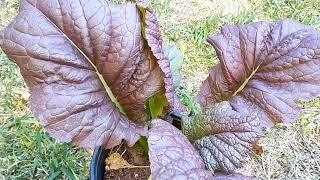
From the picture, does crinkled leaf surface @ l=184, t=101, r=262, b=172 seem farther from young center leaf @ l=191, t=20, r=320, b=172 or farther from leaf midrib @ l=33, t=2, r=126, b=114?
leaf midrib @ l=33, t=2, r=126, b=114

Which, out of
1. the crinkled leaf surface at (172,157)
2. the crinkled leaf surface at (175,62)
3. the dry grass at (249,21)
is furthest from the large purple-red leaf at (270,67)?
the dry grass at (249,21)

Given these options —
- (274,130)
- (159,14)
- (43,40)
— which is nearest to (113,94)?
(43,40)

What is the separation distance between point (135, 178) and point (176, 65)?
31cm

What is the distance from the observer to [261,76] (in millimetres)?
1067

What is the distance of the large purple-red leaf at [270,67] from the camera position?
1.02 metres

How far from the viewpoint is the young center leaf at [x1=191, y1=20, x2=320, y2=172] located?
959 millimetres

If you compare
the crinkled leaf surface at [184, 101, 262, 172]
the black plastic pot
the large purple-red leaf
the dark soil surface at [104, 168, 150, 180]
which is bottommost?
the dark soil surface at [104, 168, 150, 180]

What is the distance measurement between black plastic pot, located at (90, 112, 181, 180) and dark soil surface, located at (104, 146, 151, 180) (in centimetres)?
3

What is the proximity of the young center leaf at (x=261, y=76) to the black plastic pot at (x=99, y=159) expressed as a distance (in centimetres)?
11

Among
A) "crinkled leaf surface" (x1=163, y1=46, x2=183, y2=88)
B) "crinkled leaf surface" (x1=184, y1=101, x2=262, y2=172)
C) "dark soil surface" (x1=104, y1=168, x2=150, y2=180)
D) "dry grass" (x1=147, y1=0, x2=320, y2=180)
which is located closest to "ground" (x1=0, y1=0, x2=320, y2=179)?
"dry grass" (x1=147, y1=0, x2=320, y2=180)

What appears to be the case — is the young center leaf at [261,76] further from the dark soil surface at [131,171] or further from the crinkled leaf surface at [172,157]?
the dark soil surface at [131,171]

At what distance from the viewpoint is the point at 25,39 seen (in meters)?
0.91

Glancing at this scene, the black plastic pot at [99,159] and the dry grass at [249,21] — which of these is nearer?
the black plastic pot at [99,159]

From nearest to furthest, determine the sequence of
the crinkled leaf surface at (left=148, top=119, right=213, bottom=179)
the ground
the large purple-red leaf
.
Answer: the crinkled leaf surface at (left=148, top=119, right=213, bottom=179), the large purple-red leaf, the ground
